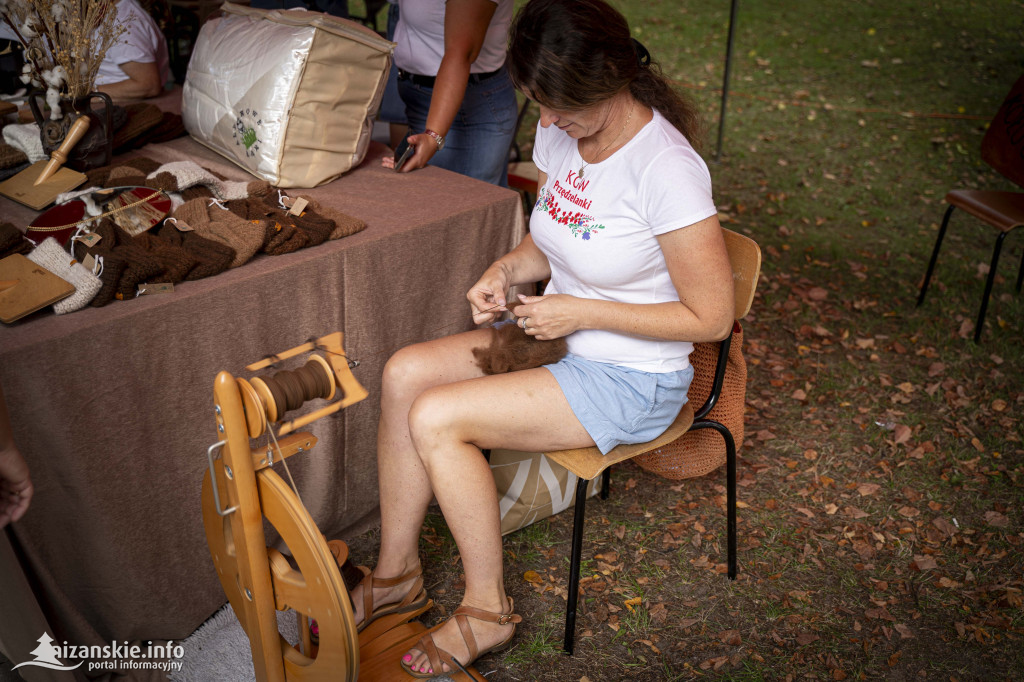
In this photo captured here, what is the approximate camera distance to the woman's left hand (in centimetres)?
154

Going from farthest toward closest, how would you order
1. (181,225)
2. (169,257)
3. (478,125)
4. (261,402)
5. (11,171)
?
(478,125) < (11,171) < (181,225) < (169,257) < (261,402)

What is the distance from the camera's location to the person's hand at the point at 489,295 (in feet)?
5.62

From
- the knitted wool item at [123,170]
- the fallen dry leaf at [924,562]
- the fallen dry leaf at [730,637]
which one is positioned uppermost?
the knitted wool item at [123,170]

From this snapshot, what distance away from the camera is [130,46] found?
7.95ft

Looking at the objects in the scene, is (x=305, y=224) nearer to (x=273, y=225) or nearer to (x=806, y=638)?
(x=273, y=225)

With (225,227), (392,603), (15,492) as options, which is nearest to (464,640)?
(392,603)

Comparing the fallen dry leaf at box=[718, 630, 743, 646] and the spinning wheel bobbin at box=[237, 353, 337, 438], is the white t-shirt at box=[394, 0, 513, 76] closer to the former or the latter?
the spinning wheel bobbin at box=[237, 353, 337, 438]

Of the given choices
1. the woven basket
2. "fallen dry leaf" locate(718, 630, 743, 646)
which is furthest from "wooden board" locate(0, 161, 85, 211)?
"fallen dry leaf" locate(718, 630, 743, 646)

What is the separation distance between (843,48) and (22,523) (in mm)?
8280

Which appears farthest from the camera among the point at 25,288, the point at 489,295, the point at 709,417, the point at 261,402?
the point at 709,417

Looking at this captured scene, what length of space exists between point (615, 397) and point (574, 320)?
188 millimetres

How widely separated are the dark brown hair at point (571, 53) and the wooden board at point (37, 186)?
3.51 feet

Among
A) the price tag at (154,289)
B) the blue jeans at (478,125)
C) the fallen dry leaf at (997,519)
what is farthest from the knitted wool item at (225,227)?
the fallen dry leaf at (997,519)

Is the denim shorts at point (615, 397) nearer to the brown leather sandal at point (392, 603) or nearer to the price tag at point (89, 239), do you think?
the brown leather sandal at point (392, 603)
